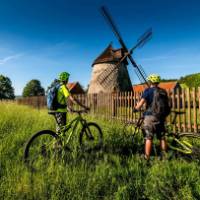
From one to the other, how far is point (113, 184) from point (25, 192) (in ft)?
3.71

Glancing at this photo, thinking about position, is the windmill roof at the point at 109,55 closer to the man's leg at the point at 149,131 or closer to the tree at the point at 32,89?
the man's leg at the point at 149,131

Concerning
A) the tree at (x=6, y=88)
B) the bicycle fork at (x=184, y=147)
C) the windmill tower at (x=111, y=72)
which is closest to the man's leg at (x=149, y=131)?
the bicycle fork at (x=184, y=147)

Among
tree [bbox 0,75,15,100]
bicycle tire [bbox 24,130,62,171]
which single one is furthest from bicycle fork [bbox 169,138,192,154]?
tree [bbox 0,75,15,100]

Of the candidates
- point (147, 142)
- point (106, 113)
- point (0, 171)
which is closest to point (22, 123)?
point (0, 171)

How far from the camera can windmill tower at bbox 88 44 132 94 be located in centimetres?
2312

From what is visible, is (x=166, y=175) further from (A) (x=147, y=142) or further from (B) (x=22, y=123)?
(B) (x=22, y=123)

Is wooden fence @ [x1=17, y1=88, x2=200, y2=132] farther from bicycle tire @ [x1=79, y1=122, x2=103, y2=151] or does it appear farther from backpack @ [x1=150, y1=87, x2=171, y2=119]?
bicycle tire @ [x1=79, y1=122, x2=103, y2=151]

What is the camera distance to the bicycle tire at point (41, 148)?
3.37 meters

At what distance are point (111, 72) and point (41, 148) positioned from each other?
19.9 m

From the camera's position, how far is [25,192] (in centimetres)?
264

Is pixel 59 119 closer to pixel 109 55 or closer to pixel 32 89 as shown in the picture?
pixel 109 55

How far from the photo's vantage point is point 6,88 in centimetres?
6091

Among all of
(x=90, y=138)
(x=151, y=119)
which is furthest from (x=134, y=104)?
(x=151, y=119)

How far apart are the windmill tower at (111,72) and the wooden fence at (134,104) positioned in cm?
652
